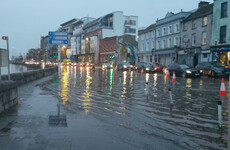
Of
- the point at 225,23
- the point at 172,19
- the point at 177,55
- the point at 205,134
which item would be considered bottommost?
the point at 205,134

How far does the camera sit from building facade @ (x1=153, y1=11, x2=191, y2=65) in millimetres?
41875

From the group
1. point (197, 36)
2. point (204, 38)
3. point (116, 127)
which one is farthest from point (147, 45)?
point (116, 127)

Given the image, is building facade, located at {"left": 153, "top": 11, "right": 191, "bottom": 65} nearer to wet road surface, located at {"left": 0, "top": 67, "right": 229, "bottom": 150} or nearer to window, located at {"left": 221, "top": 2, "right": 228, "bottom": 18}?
window, located at {"left": 221, "top": 2, "right": 228, "bottom": 18}

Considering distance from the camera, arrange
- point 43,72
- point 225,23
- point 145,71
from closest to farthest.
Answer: point 43,72, point 225,23, point 145,71

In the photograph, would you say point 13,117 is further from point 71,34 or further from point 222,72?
point 71,34

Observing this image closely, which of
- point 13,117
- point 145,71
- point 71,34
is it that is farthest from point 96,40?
point 13,117

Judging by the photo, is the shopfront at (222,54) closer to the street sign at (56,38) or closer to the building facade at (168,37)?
the building facade at (168,37)

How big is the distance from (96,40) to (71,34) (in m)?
32.1

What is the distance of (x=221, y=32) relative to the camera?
3134 centimetres

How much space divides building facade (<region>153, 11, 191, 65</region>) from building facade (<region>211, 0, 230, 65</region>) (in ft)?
31.0

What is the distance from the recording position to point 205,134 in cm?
531

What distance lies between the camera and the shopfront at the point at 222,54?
30.0 m

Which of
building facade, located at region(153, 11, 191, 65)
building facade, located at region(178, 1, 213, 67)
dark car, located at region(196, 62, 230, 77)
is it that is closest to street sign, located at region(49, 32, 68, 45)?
dark car, located at region(196, 62, 230, 77)

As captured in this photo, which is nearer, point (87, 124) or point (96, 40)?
point (87, 124)
